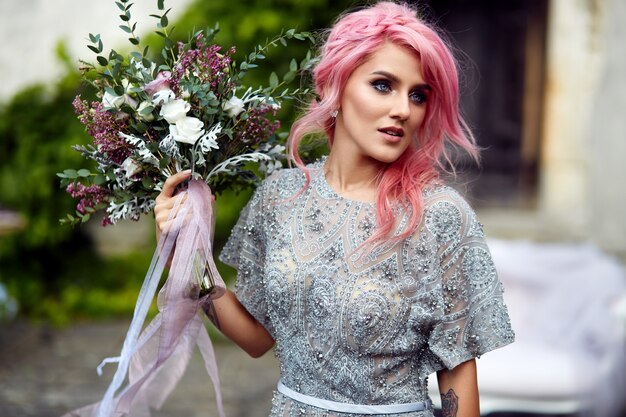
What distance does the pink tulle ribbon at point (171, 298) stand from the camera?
7.15ft

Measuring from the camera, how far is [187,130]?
2.16m

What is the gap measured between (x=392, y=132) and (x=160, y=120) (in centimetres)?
59

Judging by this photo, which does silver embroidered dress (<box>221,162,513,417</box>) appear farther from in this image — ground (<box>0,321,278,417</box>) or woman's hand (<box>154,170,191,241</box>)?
ground (<box>0,321,278,417</box>)

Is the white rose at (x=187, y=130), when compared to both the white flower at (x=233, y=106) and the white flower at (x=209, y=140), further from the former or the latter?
the white flower at (x=233, y=106)

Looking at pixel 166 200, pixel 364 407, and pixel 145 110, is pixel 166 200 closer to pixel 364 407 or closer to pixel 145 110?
pixel 145 110

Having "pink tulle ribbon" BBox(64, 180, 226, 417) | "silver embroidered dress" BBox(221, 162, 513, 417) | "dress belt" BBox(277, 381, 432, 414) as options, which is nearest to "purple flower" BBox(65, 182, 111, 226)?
"pink tulle ribbon" BBox(64, 180, 226, 417)

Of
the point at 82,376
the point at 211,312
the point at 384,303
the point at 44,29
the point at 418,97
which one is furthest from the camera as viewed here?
the point at 44,29

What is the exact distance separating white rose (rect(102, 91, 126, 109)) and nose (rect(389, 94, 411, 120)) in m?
0.68

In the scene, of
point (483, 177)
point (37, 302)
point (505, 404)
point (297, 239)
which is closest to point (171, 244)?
point (297, 239)

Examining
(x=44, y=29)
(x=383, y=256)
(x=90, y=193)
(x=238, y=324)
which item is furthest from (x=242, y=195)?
(x=383, y=256)

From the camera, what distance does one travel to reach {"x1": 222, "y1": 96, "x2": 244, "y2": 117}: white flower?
2270mm

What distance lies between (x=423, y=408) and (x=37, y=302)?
17.4 ft

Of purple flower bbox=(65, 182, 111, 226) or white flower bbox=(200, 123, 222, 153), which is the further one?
purple flower bbox=(65, 182, 111, 226)

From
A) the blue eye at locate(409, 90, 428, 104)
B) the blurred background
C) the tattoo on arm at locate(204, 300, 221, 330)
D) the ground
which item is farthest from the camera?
the blurred background
